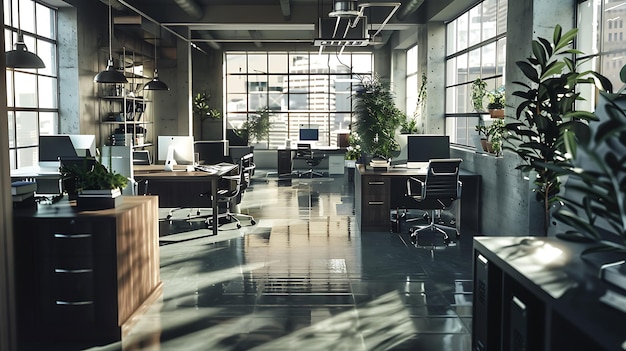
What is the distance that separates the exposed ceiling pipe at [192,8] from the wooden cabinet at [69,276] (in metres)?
7.59

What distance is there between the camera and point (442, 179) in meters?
7.86

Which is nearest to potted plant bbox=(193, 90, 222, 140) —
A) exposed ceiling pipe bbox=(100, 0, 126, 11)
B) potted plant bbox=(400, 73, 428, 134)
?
exposed ceiling pipe bbox=(100, 0, 126, 11)

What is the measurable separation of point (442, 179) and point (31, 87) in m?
6.24

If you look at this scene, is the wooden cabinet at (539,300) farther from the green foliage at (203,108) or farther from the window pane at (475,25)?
the green foliage at (203,108)

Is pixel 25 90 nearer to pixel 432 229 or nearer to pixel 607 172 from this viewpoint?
pixel 432 229

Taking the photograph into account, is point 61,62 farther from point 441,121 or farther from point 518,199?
point 518,199

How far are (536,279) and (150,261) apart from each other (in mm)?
3390

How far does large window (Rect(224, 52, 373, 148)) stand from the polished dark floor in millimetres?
11028

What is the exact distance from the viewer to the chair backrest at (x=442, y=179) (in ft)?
25.5

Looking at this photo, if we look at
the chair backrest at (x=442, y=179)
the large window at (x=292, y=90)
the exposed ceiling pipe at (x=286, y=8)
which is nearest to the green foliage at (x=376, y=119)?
the chair backrest at (x=442, y=179)

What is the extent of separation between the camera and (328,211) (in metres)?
10.5

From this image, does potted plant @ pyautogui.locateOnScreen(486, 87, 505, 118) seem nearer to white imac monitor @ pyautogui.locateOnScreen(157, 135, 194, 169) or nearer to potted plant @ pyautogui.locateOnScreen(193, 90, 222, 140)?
white imac monitor @ pyautogui.locateOnScreen(157, 135, 194, 169)

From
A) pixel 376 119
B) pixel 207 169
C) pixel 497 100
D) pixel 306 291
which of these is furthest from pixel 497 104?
pixel 207 169

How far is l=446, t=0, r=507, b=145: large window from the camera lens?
28.6 ft
